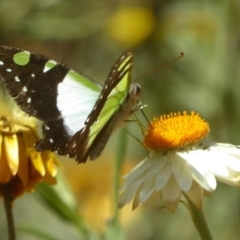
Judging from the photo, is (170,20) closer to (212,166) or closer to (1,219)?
(1,219)

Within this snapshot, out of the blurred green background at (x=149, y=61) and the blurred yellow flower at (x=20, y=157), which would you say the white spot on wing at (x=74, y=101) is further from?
the blurred green background at (x=149, y=61)

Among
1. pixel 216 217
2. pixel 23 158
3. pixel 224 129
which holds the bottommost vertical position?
pixel 216 217

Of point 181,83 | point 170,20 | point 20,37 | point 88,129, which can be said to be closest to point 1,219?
point 20,37

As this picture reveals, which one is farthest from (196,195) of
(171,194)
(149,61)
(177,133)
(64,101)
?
(149,61)

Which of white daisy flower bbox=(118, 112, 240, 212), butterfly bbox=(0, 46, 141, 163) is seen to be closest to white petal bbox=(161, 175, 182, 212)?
white daisy flower bbox=(118, 112, 240, 212)

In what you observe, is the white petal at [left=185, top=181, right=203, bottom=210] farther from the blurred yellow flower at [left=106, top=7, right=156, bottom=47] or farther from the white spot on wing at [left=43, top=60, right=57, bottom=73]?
the blurred yellow flower at [left=106, top=7, right=156, bottom=47]

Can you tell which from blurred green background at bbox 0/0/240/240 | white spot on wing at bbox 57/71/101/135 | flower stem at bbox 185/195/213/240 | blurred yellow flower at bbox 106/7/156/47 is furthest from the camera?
blurred yellow flower at bbox 106/7/156/47

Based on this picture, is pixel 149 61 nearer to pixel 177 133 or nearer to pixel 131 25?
pixel 131 25

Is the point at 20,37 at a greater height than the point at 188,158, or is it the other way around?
the point at 188,158

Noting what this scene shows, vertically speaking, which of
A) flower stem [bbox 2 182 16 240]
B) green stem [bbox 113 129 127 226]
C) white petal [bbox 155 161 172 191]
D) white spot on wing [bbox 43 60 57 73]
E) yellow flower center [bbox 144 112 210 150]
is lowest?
green stem [bbox 113 129 127 226]
